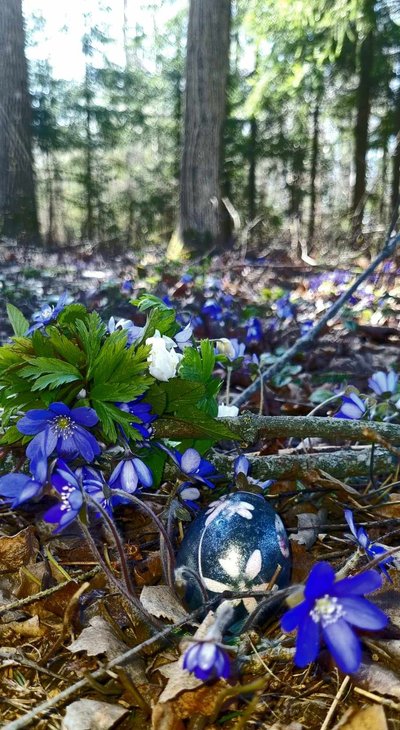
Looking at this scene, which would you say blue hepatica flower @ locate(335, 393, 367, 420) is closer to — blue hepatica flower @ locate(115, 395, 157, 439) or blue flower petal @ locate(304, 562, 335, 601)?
blue hepatica flower @ locate(115, 395, 157, 439)

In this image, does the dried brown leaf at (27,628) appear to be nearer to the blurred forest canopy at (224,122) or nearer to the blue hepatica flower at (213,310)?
the blue hepatica flower at (213,310)

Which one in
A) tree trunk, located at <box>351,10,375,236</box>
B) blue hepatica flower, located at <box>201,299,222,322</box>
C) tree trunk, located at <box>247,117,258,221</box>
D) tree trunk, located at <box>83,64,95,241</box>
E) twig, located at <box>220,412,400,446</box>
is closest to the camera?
twig, located at <box>220,412,400,446</box>

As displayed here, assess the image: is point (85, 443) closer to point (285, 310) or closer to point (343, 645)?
point (343, 645)

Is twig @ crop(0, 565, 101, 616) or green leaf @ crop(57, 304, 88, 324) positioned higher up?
green leaf @ crop(57, 304, 88, 324)

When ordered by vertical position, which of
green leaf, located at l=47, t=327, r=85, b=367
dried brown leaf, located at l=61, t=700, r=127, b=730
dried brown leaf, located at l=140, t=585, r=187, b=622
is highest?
green leaf, located at l=47, t=327, r=85, b=367

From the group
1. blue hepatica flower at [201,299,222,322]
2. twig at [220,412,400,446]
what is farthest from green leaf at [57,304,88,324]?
blue hepatica flower at [201,299,222,322]

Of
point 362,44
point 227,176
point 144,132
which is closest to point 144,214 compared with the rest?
point 144,132

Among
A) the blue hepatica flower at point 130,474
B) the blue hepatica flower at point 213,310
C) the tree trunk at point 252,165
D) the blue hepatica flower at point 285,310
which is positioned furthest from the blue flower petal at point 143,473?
the tree trunk at point 252,165
